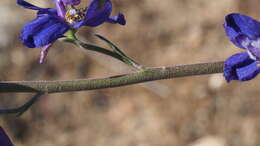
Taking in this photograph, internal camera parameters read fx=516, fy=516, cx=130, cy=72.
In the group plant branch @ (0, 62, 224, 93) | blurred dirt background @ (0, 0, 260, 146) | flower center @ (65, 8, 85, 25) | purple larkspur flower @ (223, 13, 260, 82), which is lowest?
blurred dirt background @ (0, 0, 260, 146)

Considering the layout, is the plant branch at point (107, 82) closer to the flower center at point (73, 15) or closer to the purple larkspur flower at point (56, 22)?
the purple larkspur flower at point (56, 22)

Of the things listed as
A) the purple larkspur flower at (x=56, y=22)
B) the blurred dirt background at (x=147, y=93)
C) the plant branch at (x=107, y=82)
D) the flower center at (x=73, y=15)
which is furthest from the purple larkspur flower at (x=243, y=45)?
the blurred dirt background at (x=147, y=93)

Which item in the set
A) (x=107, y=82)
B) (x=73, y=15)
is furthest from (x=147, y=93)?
(x=107, y=82)

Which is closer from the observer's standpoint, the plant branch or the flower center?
the plant branch

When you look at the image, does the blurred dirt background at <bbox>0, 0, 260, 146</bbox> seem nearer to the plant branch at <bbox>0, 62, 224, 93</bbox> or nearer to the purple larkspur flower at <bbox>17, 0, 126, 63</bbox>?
the plant branch at <bbox>0, 62, 224, 93</bbox>

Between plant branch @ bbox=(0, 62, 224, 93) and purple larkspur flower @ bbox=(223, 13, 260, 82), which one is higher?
purple larkspur flower @ bbox=(223, 13, 260, 82)

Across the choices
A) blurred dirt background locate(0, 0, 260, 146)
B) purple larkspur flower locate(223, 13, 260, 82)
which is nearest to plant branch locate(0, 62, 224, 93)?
purple larkspur flower locate(223, 13, 260, 82)
